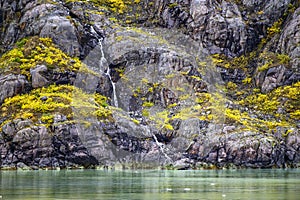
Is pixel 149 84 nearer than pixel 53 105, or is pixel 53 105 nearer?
pixel 53 105

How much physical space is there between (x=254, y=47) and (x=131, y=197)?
316 feet

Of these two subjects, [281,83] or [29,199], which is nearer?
[29,199]

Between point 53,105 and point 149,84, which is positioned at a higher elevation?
point 149,84

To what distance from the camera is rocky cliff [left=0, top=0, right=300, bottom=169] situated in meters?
92.0

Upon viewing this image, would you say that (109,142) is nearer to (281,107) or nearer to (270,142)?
(270,142)

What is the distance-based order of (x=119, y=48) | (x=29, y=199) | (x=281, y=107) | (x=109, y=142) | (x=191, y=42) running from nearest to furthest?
(x=29, y=199) → (x=109, y=142) → (x=281, y=107) → (x=119, y=48) → (x=191, y=42)

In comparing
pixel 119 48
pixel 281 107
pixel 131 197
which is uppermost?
pixel 119 48

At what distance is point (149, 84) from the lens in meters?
114

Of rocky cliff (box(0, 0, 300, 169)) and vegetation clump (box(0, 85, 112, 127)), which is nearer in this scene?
rocky cliff (box(0, 0, 300, 169))

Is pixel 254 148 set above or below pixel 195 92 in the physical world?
below

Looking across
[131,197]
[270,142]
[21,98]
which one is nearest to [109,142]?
[21,98]

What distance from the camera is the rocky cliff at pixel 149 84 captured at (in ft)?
302

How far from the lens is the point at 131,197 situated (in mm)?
38219

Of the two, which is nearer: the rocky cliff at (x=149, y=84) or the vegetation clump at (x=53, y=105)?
the rocky cliff at (x=149, y=84)
